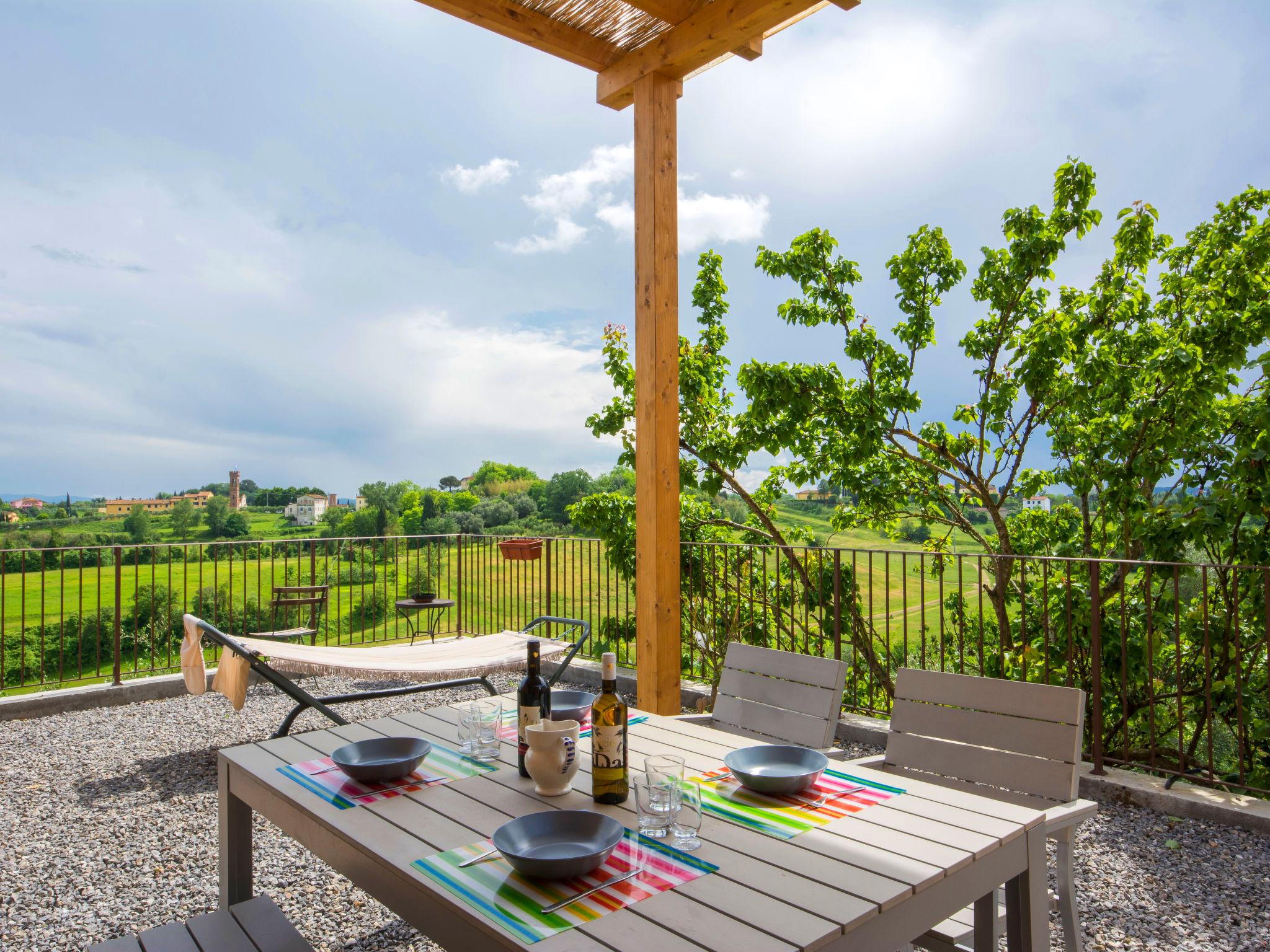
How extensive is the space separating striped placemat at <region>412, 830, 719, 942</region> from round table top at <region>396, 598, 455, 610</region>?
4.69 m

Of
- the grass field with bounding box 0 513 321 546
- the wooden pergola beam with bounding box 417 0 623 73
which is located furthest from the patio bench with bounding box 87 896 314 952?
the grass field with bounding box 0 513 321 546

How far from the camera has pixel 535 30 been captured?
10.3ft

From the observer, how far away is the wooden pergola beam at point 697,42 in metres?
2.90

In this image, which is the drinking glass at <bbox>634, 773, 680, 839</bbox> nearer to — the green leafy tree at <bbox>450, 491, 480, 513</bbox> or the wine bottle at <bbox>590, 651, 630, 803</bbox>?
the wine bottle at <bbox>590, 651, 630, 803</bbox>

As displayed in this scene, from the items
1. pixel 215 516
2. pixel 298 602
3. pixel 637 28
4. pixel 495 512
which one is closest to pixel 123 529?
pixel 215 516

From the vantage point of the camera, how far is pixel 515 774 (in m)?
1.51

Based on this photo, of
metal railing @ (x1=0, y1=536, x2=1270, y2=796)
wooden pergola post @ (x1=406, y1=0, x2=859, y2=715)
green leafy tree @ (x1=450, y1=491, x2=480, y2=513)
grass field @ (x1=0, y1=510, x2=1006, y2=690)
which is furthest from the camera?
green leafy tree @ (x1=450, y1=491, x2=480, y2=513)

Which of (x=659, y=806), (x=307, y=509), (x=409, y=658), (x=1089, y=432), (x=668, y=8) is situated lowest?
(x=409, y=658)

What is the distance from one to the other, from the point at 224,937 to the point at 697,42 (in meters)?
3.26

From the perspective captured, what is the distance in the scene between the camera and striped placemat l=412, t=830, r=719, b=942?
952mm

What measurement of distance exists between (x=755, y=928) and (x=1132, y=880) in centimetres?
217

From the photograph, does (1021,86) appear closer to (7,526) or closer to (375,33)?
(375,33)

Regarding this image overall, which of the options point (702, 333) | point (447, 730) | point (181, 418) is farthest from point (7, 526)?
point (447, 730)

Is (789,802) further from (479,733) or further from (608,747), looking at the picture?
(479,733)
